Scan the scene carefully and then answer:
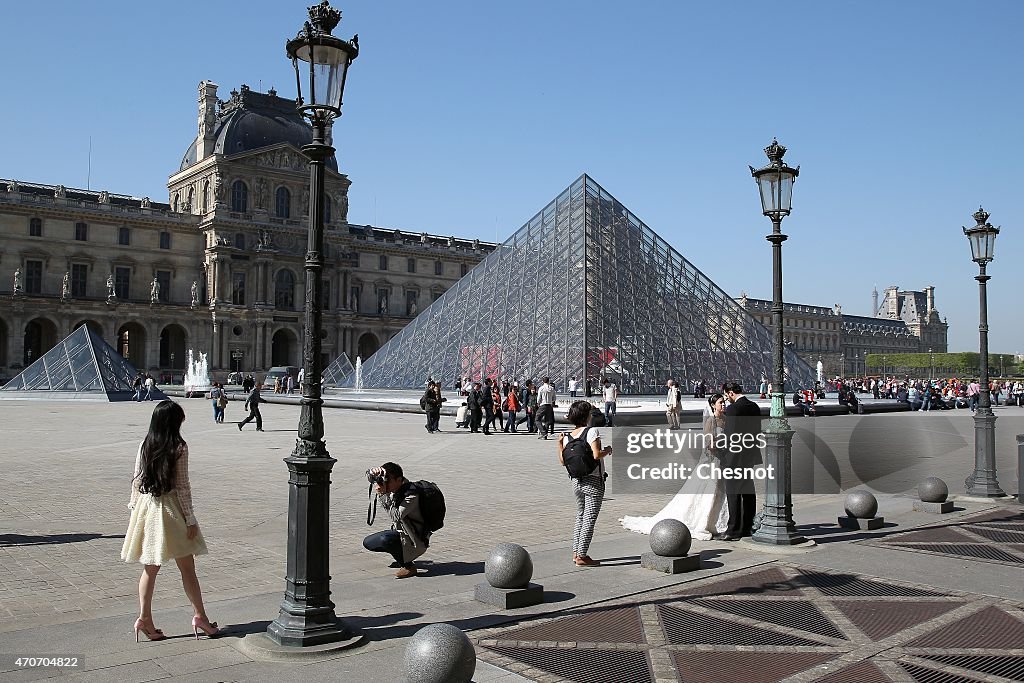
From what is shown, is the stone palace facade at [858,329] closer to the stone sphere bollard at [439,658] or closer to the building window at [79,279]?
the building window at [79,279]

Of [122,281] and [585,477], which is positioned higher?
[122,281]

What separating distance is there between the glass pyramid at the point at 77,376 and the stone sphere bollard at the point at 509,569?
3358cm

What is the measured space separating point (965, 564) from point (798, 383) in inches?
1222

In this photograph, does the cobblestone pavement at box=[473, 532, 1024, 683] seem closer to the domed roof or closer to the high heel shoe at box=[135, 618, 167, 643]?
the high heel shoe at box=[135, 618, 167, 643]

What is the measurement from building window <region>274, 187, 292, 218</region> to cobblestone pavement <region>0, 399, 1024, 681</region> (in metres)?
53.6

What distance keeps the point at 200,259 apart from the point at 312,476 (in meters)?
63.5

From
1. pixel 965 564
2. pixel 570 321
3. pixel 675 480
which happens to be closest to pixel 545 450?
pixel 675 480

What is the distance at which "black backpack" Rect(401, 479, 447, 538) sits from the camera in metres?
6.32

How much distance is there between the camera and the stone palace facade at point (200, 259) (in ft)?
188

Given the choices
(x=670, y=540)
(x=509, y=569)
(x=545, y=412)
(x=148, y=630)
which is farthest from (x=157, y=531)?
(x=545, y=412)

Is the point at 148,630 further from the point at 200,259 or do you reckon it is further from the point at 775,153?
the point at 200,259

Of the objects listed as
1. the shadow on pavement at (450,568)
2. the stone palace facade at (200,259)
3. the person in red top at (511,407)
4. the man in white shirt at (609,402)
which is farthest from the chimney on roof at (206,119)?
the shadow on pavement at (450,568)

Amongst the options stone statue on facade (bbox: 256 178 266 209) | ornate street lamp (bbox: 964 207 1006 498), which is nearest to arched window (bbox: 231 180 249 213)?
stone statue on facade (bbox: 256 178 266 209)

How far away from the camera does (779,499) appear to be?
7441 millimetres
